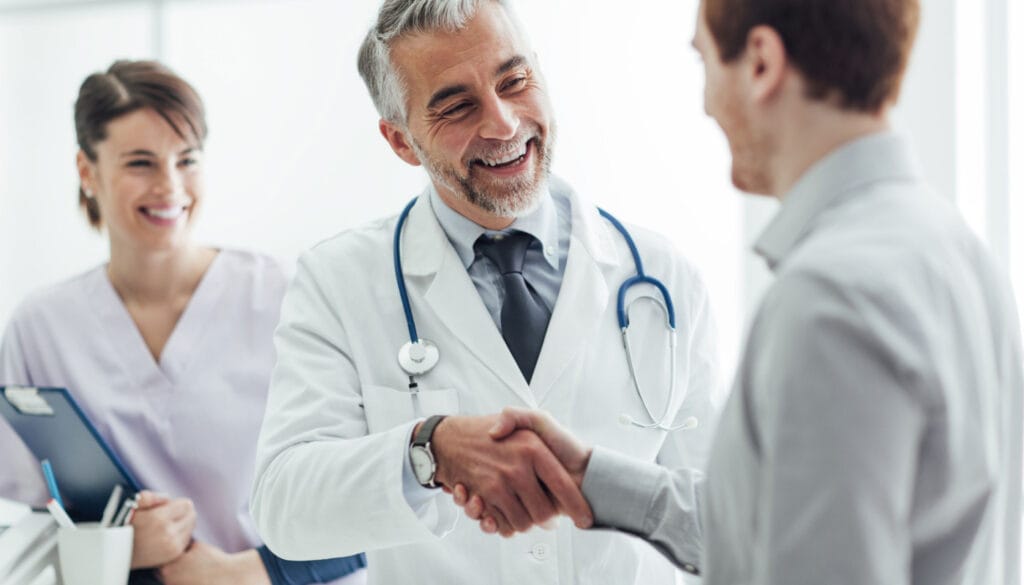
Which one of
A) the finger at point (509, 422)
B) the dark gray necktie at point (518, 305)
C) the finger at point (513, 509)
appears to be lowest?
the finger at point (513, 509)

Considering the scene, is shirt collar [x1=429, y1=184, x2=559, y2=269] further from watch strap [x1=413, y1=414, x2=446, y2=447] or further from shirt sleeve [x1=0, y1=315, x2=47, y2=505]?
shirt sleeve [x1=0, y1=315, x2=47, y2=505]

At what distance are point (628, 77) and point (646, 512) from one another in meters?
1.73

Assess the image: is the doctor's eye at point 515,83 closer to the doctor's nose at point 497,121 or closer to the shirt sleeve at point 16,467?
the doctor's nose at point 497,121

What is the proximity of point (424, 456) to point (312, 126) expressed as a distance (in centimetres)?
184

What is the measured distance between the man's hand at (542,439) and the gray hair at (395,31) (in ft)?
1.81

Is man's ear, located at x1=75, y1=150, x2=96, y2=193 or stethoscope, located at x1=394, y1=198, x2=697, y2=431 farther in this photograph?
man's ear, located at x1=75, y1=150, x2=96, y2=193

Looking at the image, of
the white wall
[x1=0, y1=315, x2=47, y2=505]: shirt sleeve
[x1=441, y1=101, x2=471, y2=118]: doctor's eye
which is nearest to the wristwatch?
[x1=441, y1=101, x2=471, y2=118]: doctor's eye

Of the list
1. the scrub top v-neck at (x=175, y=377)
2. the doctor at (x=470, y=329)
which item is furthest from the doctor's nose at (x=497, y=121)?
the scrub top v-neck at (x=175, y=377)

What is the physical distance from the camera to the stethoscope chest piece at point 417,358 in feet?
4.75

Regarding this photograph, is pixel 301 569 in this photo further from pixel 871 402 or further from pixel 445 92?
pixel 871 402

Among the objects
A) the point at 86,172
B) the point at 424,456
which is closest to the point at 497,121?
the point at 424,456

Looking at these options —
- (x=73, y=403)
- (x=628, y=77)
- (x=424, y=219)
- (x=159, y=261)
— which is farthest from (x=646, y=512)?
(x=628, y=77)

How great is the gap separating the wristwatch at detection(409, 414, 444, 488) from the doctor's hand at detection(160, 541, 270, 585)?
70cm

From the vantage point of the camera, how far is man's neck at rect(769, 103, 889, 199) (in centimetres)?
84
